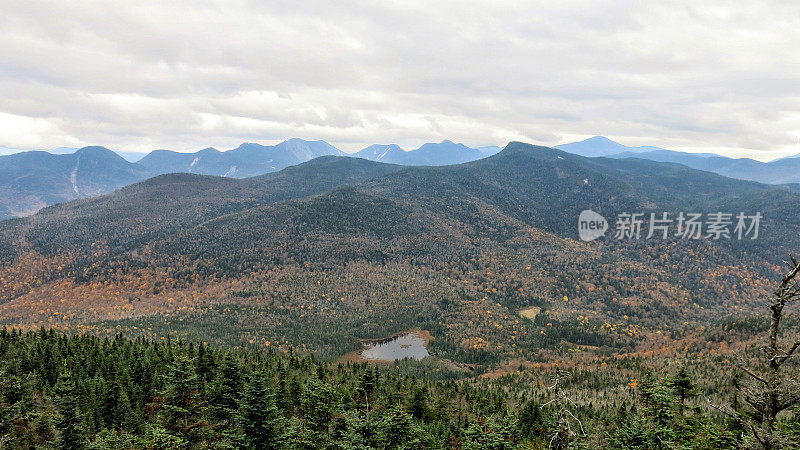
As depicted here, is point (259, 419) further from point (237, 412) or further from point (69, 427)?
point (69, 427)

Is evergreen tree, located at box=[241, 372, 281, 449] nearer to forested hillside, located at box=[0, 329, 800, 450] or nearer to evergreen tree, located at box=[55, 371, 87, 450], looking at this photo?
forested hillside, located at box=[0, 329, 800, 450]

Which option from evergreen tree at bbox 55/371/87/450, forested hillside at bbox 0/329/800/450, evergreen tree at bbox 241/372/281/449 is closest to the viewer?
forested hillside at bbox 0/329/800/450

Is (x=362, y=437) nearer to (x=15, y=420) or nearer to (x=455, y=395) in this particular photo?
(x=15, y=420)

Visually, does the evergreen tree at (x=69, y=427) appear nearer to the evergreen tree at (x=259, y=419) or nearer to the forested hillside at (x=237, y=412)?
the forested hillside at (x=237, y=412)

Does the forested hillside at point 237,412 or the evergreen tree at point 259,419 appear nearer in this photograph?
the forested hillside at point 237,412

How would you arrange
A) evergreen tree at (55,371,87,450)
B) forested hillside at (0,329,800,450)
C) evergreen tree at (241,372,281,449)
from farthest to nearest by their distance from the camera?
evergreen tree at (241,372,281,449)
evergreen tree at (55,371,87,450)
forested hillside at (0,329,800,450)

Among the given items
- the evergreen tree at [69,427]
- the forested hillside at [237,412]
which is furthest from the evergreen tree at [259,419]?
the evergreen tree at [69,427]

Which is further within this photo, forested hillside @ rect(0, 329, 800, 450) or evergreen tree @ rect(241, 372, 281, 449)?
evergreen tree @ rect(241, 372, 281, 449)

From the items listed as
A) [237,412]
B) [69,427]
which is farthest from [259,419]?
[69,427]

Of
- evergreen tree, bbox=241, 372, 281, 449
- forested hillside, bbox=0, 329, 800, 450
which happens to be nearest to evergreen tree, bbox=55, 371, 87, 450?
forested hillside, bbox=0, 329, 800, 450

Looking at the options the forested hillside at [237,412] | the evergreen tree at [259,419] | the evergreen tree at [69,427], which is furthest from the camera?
the evergreen tree at [259,419]

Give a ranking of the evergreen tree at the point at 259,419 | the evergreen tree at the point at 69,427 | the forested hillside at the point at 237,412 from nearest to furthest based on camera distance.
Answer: the forested hillside at the point at 237,412
the evergreen tree at the point at 69,427
the evergreen tree at the point at 259,419
